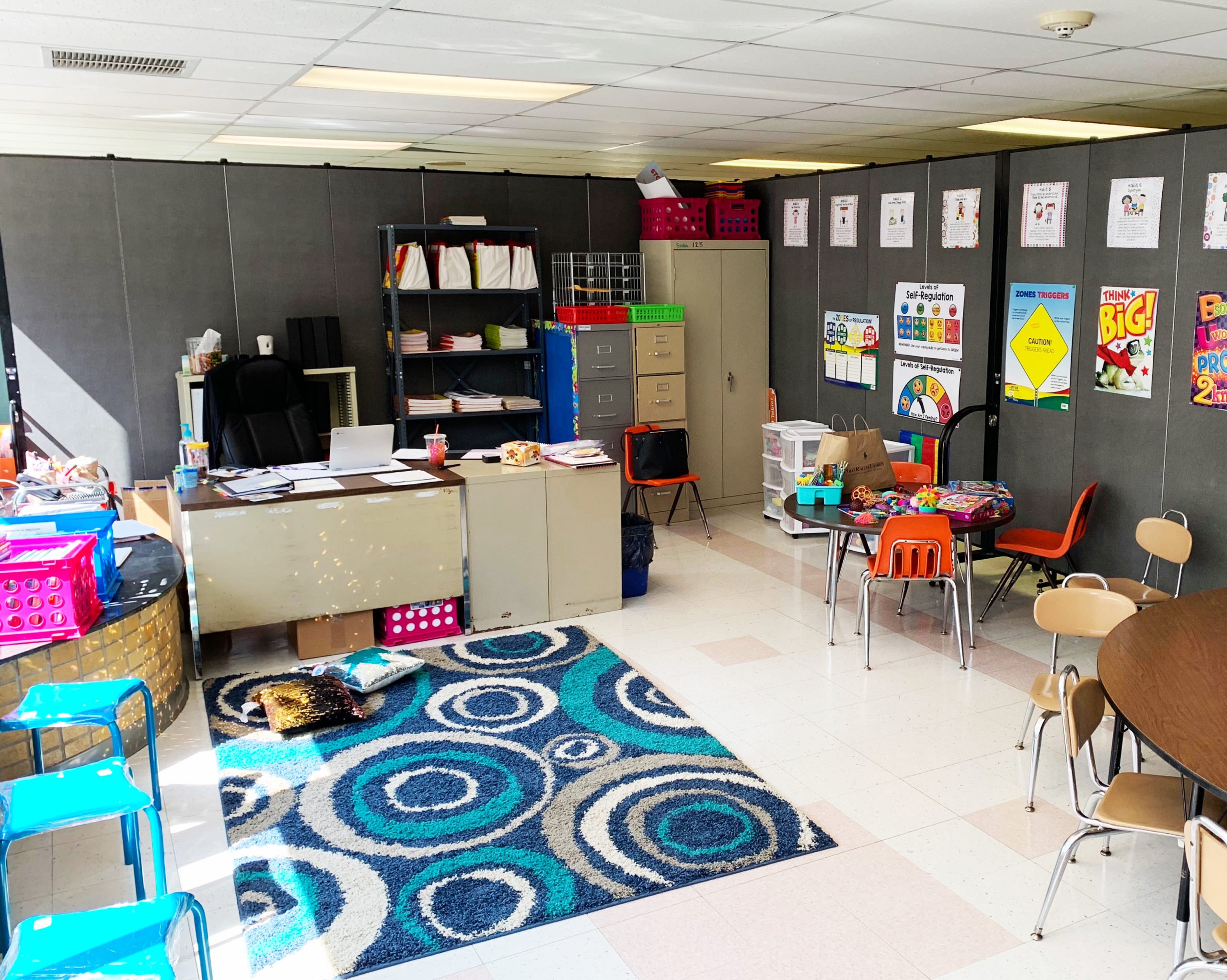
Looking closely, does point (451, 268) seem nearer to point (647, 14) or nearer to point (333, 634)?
point (333, 634)

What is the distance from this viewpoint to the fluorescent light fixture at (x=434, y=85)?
15.7 feet

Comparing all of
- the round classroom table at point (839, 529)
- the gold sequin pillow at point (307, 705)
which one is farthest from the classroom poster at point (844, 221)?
the gold sequin pillow at point (307, 705)

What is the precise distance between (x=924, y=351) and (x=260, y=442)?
14.9 feet

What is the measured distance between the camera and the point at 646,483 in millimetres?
7816

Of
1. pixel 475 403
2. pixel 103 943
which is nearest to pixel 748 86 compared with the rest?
pixel 475 403

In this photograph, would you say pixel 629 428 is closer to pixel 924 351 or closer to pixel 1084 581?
pixel 924 351

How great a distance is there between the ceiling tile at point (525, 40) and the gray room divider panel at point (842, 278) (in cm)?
377

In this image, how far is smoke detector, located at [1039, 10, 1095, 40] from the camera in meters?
3.76

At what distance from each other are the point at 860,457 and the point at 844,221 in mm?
2638

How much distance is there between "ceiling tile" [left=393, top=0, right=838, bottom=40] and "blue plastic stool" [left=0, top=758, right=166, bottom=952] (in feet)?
7.96

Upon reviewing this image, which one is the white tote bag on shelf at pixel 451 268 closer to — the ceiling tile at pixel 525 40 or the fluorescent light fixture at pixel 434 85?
the fluorescent light fixture at pixel 434 85

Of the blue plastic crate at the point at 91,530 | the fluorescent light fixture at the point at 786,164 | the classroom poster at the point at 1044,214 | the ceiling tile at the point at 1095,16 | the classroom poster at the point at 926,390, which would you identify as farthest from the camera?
the fluorescent light fixture at the point at 786,164

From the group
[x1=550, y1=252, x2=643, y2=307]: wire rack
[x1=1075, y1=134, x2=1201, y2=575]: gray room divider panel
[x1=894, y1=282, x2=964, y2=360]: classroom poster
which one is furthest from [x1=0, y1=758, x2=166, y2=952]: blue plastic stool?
[x1=550, y1=252, x2=643, y2=307]: wire rack

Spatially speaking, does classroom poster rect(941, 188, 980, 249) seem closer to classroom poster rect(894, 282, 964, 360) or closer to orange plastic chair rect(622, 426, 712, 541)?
classroom poster rect(894, 282, 964, 360)
